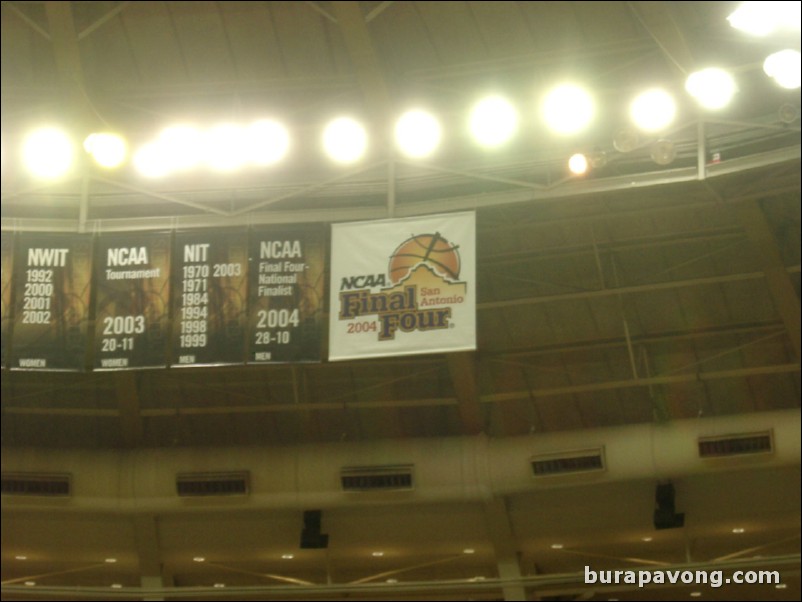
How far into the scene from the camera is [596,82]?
727 inches

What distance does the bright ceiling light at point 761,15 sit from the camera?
1336 cm

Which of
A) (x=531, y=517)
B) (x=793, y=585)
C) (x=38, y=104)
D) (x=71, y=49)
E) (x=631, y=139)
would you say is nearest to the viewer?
(x=631, y=139)

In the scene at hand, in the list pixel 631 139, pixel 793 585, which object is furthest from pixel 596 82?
pixel 793 585

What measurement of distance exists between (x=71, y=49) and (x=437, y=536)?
40.1ft

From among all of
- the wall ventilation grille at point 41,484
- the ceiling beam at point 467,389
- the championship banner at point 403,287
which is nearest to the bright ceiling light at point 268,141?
the championship banner at point 403,287

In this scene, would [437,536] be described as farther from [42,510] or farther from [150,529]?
[42,510]

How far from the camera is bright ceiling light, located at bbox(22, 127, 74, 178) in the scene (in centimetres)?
1798

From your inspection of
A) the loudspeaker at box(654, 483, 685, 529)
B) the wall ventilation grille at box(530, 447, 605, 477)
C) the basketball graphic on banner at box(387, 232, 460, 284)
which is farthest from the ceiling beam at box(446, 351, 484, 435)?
the basketball graphic on banner at box(387, 232, 460, 284)

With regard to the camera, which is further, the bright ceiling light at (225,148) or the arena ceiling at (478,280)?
the bright ceiling light at (225,148)

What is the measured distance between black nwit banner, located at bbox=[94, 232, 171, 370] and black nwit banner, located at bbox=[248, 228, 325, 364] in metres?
1.44

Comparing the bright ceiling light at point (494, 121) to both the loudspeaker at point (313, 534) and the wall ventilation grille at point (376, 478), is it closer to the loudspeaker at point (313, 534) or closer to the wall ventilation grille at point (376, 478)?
the wall ventilation grille at point (376, 478)

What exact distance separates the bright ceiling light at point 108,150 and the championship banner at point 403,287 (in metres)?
3.96

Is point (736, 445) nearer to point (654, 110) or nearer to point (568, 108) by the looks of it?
point (654, 110)

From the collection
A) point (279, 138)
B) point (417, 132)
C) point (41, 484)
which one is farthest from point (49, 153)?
point (41, 484)
